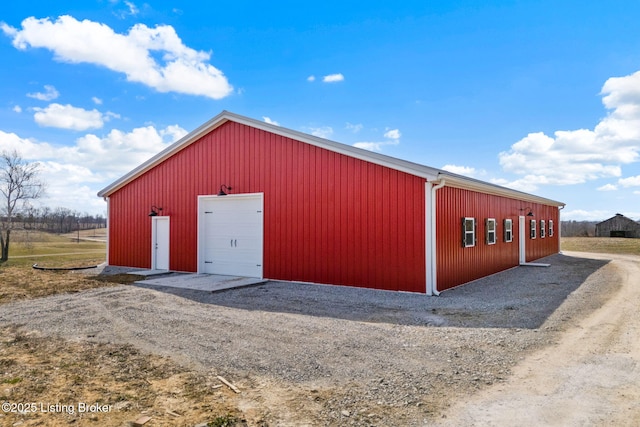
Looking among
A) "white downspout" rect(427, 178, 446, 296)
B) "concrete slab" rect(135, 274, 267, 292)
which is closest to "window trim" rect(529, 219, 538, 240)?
"white downspout" rect(427, 178, 446, 296)

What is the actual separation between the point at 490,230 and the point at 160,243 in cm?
1130

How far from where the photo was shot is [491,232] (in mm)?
12664

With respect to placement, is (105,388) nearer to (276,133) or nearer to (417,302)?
(417,302)

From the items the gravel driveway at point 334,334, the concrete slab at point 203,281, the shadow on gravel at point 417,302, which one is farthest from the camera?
the concrete slab at point 203,281

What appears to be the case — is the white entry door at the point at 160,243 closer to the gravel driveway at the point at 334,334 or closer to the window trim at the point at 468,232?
the gravel driveway at the point at 334,334

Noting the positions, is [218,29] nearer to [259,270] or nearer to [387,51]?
[387,51]

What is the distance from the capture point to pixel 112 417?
3.11 metres

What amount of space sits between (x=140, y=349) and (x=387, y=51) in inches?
432

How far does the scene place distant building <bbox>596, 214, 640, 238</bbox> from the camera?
3816cm

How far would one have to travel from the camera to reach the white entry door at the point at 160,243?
13570 mm

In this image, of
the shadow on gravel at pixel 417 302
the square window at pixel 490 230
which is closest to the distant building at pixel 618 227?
the square window at pixel 490 230

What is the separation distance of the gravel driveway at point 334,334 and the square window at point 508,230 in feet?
13.6

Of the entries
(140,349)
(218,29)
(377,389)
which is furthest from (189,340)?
(218,29)

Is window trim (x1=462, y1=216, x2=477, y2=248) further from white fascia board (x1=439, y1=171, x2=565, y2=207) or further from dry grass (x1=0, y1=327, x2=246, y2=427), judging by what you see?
dry grass (x1=0, y1=327, x2=246, y2=427)
